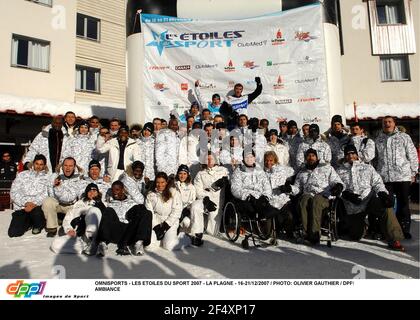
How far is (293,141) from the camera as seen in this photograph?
592cm

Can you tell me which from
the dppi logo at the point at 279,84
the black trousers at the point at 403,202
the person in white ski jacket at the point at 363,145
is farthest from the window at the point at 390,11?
A: the black trousers at the point at 403,202

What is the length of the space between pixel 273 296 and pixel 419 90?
12.6m

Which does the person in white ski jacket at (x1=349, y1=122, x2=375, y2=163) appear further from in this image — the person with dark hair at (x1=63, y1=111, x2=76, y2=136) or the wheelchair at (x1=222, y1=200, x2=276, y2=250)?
the person with dark hair at (x1=63, y1=111, x2=76, y2=136)

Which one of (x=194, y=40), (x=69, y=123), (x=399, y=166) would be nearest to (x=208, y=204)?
(x=399, y=166)

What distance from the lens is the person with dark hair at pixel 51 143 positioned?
231 inches

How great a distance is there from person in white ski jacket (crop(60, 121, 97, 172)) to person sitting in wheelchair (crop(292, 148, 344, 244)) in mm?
3462

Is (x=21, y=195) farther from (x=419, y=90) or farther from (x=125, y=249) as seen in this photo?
(x=419, y=90)

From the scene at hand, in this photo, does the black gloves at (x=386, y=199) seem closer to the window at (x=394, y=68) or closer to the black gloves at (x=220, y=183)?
the black gloves at (x=220, y=183)

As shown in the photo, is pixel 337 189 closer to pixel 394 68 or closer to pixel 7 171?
pixel 7 171

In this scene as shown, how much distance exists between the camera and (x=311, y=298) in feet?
8.87

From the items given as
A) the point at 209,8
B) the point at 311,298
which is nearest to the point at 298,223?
the point at 311,298

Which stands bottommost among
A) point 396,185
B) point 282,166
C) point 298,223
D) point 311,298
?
point 311,298

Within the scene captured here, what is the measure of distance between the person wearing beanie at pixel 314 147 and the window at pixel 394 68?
9.30 m

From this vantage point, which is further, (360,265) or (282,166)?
(282,166)
